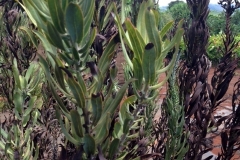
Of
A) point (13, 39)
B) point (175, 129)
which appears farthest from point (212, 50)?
point (175, 129)

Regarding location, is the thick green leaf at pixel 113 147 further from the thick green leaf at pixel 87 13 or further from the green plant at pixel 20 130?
the green plant at pixel 20 130

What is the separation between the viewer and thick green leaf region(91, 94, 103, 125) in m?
0.83

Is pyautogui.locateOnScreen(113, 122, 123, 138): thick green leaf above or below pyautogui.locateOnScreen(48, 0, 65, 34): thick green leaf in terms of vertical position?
below

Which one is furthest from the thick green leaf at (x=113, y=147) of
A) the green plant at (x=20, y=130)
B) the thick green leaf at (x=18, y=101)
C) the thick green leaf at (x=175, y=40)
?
the thick green leaf at (x=18, y=101)

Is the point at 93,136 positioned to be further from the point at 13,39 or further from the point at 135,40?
the point at 13,39

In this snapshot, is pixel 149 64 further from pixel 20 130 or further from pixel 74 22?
pixel 20 130

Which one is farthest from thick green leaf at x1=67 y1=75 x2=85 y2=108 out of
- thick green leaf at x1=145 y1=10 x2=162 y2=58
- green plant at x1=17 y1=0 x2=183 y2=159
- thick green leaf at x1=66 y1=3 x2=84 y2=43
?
thick green leaf at x1=145 y1=10 x2=162 y2=58

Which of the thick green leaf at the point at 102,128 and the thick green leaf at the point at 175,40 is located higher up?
the thick green leaf at the point at 175,40

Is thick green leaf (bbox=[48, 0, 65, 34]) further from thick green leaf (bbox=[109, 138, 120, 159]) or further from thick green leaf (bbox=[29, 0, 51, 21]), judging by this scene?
thick green leaf (bbox=[109, 138, 120, 159])

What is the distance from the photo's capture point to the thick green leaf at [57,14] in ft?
2.64

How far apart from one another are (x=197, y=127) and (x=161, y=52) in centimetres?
61

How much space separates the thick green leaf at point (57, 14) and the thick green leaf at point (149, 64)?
0.22 meters

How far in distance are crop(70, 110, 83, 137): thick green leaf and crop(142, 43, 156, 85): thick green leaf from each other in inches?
8.1

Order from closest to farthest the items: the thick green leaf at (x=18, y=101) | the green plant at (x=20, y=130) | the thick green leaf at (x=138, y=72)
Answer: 1. the thick green leaf at (x=138, y=72)
2. the green plant at (x=20, y=130)
3. the thick green leaf at (x=18, y=101)
